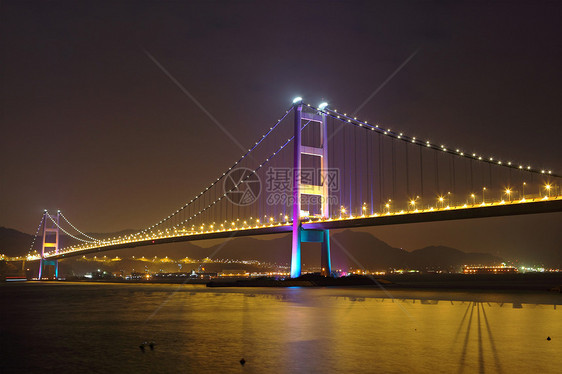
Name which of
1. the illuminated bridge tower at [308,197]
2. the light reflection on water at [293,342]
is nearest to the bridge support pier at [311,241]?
the illuminated bridge tower at [308,197]

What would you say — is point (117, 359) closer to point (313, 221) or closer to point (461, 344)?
point (461, 344)

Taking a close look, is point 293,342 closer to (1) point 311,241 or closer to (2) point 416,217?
(2) point 416,217

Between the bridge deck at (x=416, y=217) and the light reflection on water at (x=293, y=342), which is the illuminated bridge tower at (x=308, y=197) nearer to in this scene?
the bridge deck at (x=416, y=217)

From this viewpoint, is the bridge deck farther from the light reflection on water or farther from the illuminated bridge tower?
the light reflection on water

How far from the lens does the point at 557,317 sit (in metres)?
16.9

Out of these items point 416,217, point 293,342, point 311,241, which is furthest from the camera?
point 311,241

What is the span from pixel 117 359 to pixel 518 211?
108 feet

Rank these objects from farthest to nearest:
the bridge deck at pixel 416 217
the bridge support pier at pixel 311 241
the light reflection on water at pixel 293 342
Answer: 1. the bridge support pier at pixel 311 241
2. the bridge deck at pixel 416 217
3. the light reflection on water at pixel 293 342

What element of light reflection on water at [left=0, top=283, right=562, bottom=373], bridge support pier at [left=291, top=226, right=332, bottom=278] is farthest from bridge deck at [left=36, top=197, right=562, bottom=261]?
light reflection on water at [left=0, top=283, right=562, bottom=373]

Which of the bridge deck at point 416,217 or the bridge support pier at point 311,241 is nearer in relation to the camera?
the bridge deck at point 416,217

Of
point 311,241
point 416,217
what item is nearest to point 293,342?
point 416,217

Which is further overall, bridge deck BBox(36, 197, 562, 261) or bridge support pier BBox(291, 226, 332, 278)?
bridge support pier BBox(291, 226, 332, 278)

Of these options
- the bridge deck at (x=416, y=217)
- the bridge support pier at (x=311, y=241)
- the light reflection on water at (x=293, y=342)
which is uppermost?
the bridge deck at (x=416, y=217)

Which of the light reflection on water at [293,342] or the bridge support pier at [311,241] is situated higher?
the bridge support pier at [311,241]
